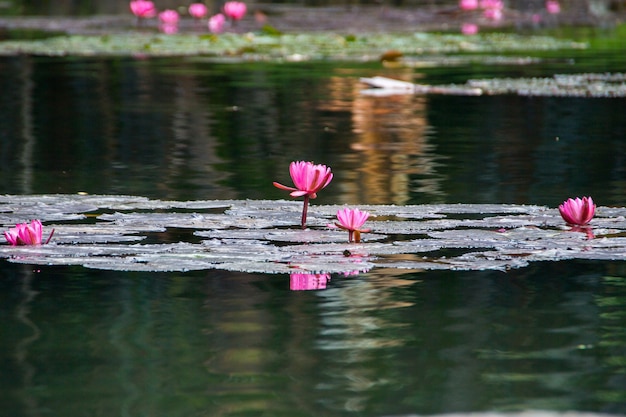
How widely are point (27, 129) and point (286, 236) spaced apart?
4523mm

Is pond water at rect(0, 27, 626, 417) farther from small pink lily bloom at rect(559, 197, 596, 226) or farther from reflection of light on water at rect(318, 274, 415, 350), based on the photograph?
small pink lily bloom at rect(559, 197, 596, 226)

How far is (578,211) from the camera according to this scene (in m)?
4.42

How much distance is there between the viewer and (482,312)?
3.51 metres

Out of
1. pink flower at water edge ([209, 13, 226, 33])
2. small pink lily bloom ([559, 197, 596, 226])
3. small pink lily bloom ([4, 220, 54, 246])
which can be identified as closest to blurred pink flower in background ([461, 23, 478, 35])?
pink flower at water edge ([209, 13, 226, 33])

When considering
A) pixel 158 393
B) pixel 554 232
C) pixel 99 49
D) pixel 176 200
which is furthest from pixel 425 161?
pixel 99 49

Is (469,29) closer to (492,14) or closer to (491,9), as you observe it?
(491,9)

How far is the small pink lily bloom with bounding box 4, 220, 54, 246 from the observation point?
4145mm

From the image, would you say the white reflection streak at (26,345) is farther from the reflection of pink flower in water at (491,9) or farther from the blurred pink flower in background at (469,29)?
the reflection of pink flower in water at (491,9)

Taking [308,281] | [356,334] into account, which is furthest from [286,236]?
[356,334]

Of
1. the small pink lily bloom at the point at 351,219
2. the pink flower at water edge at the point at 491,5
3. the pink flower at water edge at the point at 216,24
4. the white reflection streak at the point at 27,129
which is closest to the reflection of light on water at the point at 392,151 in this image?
the small pink lily bloom at the point at 351,219

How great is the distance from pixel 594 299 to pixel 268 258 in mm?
925

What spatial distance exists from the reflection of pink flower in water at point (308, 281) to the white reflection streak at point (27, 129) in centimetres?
218

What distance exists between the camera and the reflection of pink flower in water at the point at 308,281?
380 cm

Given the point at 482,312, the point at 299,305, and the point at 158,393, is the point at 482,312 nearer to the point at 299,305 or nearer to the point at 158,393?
the point at 299,305
